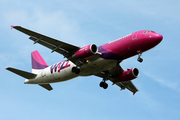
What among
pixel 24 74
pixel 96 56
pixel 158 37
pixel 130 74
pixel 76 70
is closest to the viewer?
pixel 158 37

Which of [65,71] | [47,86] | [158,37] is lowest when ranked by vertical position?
[65,71]

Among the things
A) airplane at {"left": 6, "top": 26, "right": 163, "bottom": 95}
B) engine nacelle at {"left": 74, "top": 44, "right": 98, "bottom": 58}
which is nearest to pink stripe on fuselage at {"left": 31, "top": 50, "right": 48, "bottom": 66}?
airplane at {"left": 6, "top": 26, "right": 163, "bottom": 95}

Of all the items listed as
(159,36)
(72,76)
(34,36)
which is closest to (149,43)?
(159,36)

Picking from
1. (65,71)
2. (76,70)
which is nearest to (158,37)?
(76,70)

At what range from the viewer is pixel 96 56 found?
109ft

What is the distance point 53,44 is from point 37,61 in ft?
37.9

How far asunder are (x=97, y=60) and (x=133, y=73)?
733 cm

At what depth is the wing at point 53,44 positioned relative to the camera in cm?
3294

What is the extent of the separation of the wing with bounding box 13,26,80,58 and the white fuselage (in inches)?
87.2

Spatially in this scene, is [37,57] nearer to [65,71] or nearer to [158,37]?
[65,71]

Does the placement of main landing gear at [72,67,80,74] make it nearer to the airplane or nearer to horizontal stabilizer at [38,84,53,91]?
the airplane

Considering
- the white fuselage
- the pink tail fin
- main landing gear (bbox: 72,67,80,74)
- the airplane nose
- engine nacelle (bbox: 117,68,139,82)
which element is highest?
the pink tail fin

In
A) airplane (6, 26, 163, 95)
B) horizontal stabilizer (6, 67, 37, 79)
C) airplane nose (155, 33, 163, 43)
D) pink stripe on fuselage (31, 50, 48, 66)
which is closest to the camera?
airplane nose (155, 33, 163, 43)

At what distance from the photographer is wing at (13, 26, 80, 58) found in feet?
108
